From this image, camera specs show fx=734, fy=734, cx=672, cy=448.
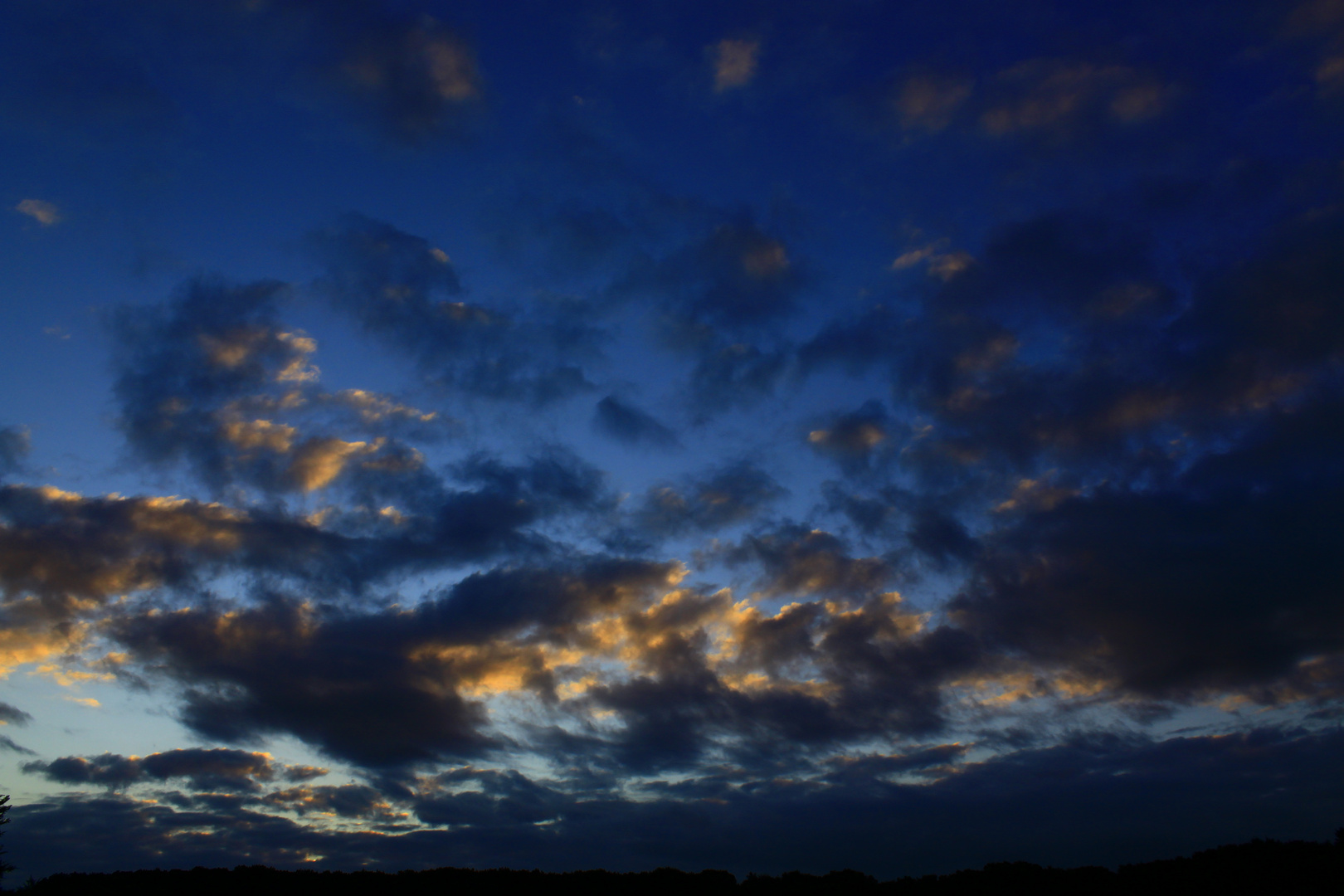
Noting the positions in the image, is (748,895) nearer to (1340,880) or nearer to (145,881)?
(1340,880)

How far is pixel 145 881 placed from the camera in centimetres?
5772

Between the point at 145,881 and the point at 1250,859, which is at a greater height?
the point at 1250,859

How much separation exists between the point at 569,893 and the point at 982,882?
98.1 feet

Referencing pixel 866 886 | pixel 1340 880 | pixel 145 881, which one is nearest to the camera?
pixel 1340 880

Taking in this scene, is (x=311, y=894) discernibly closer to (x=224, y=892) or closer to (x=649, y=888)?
(x=224, y=892)

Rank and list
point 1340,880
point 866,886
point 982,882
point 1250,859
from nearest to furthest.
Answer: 1. point 1340,880
2. point 1250,859
3. point 982,882
4. point 866,886

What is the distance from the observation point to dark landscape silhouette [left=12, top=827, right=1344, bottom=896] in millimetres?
44688

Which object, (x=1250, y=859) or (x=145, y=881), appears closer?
(x=1250, y=859)

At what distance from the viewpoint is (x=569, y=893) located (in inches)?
2206

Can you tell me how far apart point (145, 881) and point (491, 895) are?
27797 millimetres

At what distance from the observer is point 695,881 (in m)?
57.1

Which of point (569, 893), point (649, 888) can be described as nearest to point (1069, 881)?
point (649, 888)

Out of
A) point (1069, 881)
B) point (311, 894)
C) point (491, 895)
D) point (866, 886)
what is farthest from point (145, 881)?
point (1069, 881)

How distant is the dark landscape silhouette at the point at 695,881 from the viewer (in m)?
44.7
